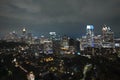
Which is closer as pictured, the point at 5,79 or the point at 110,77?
the point at 110,77

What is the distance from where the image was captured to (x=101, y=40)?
99500 millimetres

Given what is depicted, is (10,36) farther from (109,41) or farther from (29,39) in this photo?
(109,41)

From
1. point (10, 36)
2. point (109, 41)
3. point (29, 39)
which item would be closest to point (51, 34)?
point (29, 39)

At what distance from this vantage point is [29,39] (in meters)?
109

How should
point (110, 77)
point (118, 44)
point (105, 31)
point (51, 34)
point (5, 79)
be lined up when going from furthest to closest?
point (51, 34)
point (105, 31)
point (118, 44)
point (5, 79)
point (110, 77)

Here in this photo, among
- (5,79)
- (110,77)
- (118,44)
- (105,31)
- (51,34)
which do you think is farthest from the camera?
A: (51,34)

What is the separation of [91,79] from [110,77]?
7.88 feet

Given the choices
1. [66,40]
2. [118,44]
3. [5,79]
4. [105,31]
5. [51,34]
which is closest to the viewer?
[5,79]

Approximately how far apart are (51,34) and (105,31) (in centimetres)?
2745

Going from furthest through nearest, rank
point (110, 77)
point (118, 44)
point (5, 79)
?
point (118, 44), point (5, 79), point (110, 77)

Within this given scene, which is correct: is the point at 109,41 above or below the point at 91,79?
above

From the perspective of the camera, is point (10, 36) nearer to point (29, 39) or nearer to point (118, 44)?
point (29, 39)

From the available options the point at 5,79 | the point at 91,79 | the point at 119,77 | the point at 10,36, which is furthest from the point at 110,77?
the point at 10,36

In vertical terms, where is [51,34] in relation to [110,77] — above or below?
above
